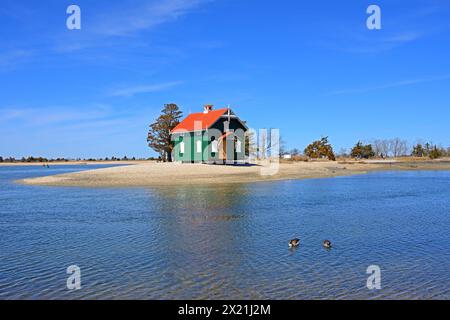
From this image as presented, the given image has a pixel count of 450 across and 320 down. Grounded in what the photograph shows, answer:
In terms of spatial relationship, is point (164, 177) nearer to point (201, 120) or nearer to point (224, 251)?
point (201, 120)

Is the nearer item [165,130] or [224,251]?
[224,251]

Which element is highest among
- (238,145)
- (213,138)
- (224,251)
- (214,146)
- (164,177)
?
(213,138)

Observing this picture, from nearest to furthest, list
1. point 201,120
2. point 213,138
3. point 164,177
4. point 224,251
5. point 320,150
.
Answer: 1. point 224,251
2. point 164,177
3. point 213,138
4. point 201,120
5. point 320,150

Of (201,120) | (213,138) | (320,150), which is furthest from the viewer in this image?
(320,150)

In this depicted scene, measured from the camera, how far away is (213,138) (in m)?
53.4

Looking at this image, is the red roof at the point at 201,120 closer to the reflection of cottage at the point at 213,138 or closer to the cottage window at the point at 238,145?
the reflection of cottage at the point at 213,138

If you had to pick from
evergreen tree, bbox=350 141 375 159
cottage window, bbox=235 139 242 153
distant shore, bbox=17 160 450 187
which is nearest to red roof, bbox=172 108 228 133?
cottage window, bbox=235 139 242 153

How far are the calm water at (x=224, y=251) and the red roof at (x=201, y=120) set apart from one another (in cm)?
2899

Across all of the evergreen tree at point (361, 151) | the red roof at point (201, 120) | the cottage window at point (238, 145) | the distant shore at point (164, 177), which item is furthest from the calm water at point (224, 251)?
the evergreen tree at point (361, 151)

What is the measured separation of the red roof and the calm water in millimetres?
28988

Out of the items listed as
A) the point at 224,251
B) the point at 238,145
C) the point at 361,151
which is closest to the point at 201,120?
the point at 238,145

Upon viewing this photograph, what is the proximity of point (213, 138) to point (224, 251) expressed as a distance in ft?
133

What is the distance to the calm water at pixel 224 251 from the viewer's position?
9742 millimetres
